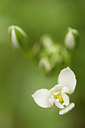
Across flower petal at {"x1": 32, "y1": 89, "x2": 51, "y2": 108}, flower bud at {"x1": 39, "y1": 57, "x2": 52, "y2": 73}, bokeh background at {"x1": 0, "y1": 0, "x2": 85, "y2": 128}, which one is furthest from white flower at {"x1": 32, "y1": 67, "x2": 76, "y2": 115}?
bokeh background at {"x1": 0, "y1": 0, "x2": 85, "y2": 128}

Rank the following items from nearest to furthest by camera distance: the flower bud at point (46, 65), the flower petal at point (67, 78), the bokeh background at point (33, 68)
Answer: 1. the flower petal at point (67, 78)
2. the flower bud at point (46, 65)
3. the bokeh background at point (33, 68)

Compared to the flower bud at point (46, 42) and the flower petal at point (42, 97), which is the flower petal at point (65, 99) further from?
the flower bud at point (46, 42)

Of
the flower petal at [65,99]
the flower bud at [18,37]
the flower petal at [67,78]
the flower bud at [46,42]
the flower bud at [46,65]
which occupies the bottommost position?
the flower petal at [65,99]

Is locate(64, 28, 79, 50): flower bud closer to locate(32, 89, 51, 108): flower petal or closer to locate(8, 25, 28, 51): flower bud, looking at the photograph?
locate(8, 25, 28, 51): flower bud

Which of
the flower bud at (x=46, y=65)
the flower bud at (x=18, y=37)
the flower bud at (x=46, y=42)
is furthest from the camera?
the flower bud at (x=46, y=42)

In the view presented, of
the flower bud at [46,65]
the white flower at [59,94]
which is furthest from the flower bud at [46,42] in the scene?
the white flower at [59,94]

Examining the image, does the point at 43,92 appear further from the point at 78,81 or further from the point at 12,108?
the point at 12,108
